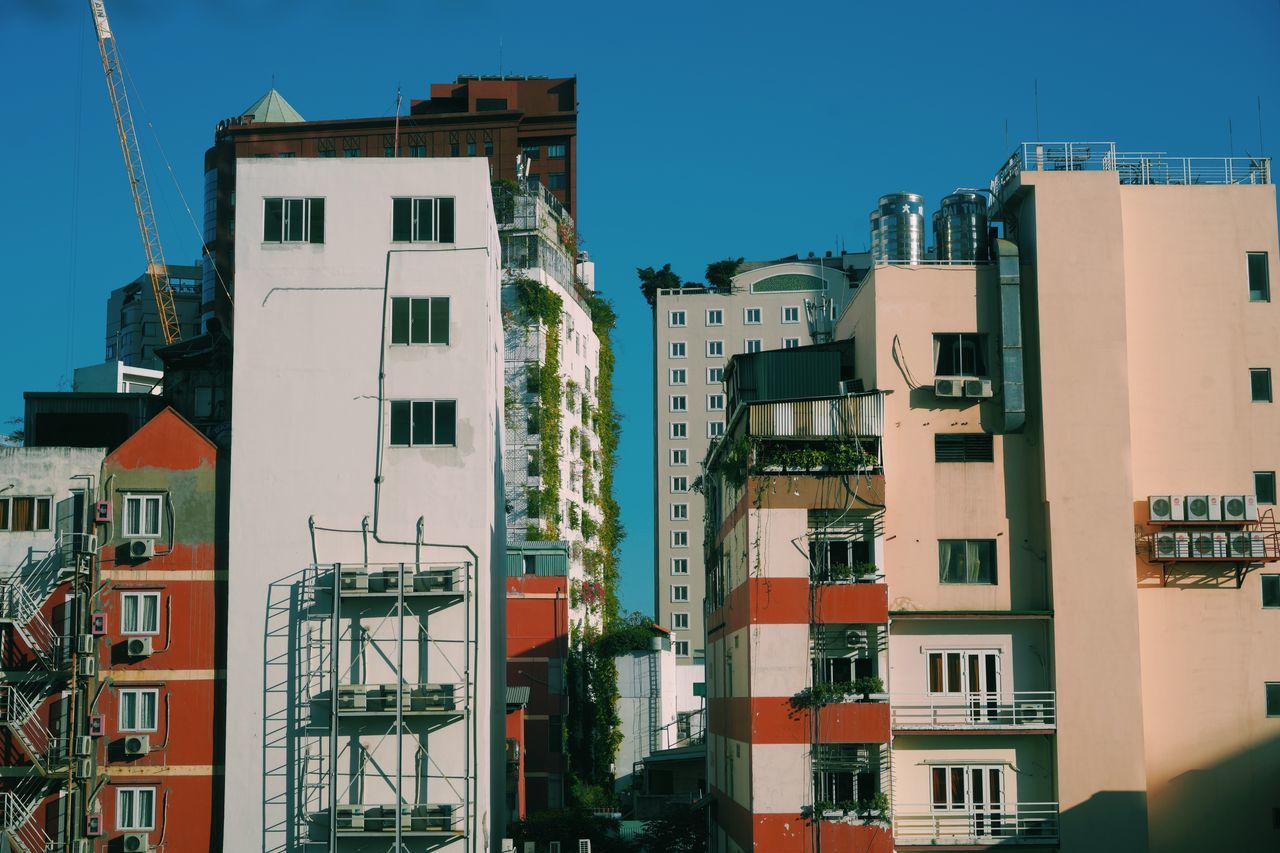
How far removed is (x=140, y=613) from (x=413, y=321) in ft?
41.7

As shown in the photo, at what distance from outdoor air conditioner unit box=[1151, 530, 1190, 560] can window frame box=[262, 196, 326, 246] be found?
28.5 m

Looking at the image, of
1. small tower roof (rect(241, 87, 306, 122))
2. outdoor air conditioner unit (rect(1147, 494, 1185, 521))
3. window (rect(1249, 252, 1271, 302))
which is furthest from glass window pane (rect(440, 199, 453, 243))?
small tower roof (rect(241, 87, 306, 122))

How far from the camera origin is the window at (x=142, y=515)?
47.6m

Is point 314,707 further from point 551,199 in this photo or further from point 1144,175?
point 551,199

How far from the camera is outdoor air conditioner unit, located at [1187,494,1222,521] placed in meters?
45.9

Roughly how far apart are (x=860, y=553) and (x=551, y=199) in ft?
239

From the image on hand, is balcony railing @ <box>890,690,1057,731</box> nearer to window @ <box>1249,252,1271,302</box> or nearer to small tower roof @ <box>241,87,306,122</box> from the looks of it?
window @ <box>1249,252,1271,302</box>

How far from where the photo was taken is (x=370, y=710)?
44844mm

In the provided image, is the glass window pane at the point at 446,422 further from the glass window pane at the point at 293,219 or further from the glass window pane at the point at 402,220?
the glass window pane at the point at 293,219

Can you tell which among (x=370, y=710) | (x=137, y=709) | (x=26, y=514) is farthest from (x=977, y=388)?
(x=26, y=514)

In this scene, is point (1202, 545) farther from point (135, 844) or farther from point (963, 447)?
point (135, 844)

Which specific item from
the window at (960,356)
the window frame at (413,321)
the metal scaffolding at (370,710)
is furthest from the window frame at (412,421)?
the window at (960,356)

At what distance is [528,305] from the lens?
104 m

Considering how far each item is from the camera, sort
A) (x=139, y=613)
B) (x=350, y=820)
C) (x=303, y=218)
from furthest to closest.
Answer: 1. (x=303, y=218)
2. (x=139, y=613)
3. (x=350, y=820)
